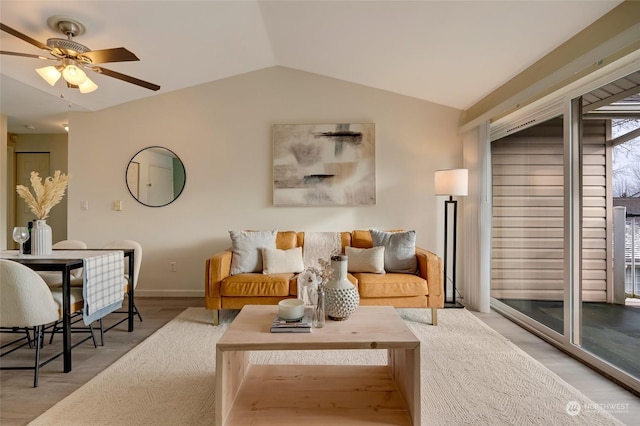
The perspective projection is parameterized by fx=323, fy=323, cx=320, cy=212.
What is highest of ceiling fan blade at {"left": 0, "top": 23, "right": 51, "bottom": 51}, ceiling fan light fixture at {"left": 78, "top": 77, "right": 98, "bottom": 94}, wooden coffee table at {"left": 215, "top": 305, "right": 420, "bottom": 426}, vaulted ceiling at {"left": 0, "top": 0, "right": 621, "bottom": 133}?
vaulted ceiling at {"left": 0, "top": 0, "right": 621, "bottom": 133}

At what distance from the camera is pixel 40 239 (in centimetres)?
247

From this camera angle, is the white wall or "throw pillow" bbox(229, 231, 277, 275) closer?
"throw pillow" bbox(229, 231, 277, 275)

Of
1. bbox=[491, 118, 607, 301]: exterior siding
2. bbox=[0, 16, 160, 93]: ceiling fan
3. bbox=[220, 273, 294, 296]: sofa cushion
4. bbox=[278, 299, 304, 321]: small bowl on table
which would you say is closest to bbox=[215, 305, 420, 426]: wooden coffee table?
bbox=[278, 299, 304, 321]: small bowl on table

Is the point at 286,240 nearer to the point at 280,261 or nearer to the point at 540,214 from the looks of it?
the point at 280,261

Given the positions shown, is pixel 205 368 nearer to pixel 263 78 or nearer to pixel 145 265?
pixel 145 265

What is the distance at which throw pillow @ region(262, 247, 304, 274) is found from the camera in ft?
10.3

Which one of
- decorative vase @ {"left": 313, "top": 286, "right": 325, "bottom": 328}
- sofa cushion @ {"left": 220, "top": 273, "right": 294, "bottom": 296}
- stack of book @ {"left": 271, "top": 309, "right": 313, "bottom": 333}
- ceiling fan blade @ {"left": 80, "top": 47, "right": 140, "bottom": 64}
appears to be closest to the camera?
stack of book @ {"left": 271, "top": 309, "right": 313, "bottom": 333}

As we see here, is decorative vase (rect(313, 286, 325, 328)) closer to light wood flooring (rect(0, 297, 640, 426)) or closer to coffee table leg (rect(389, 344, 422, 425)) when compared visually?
coffee table leg (rect(389, 344, 422, 425))

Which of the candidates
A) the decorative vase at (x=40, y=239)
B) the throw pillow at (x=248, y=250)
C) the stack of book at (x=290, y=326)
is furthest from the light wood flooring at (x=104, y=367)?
the stack of book at (x=290, y=326)

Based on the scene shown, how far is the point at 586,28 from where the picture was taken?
6.94 feet

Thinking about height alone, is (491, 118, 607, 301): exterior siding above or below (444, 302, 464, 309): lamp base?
above

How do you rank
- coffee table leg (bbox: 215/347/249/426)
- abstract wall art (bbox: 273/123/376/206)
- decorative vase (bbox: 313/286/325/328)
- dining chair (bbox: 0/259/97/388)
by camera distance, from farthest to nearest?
abstract wall art (bbox: 273/123/376/206), dining chair (bbox: 0/259/97/388), decorative vase (bbox: 313/286/325/328), coffee table leg (bbox: 215/347/249/426)

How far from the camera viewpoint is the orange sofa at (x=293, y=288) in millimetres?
2898

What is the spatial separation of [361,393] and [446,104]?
11.2 feet
